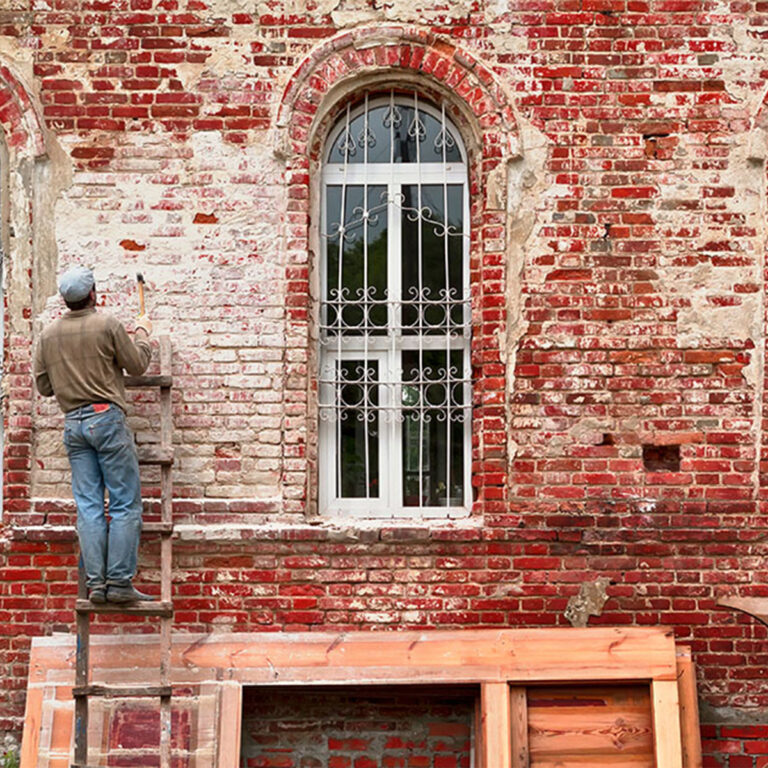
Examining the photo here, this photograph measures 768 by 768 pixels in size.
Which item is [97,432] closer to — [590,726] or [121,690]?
[121,690]

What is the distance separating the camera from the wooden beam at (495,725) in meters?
6.31

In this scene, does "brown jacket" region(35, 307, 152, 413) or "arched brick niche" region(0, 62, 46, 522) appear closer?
"brown jacket" region(35, 307, 152, 413)

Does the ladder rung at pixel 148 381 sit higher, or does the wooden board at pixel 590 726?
the ladder rung at pixel 148 381

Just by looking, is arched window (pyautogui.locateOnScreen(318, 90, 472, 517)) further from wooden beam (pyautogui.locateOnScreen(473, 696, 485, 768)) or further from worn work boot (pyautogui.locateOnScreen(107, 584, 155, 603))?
worn work boot (pyautogui.locateOnScreen(107, 584, 155, 603))

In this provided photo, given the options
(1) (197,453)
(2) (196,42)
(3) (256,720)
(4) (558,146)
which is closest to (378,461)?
(1) (197,453)

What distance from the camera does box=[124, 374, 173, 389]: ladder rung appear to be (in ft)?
21.9

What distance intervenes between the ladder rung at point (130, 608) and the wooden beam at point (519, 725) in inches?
73.4

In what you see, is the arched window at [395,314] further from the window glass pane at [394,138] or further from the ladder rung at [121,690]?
the ladder rung at [121,690]

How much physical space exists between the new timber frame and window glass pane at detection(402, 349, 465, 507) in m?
0.85

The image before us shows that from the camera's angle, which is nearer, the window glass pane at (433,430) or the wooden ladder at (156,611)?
the wooden ladder at (156,611)

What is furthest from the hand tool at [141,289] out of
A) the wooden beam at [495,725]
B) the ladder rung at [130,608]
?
the wooden beam at [495,725]

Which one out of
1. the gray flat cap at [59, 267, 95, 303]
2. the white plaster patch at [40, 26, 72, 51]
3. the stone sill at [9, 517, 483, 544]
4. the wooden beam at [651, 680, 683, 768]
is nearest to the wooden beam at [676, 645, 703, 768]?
the wooden beam at [651, 680, 683, 768]

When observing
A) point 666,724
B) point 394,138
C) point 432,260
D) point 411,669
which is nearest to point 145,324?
point 432,260

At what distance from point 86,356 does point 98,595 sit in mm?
1235
